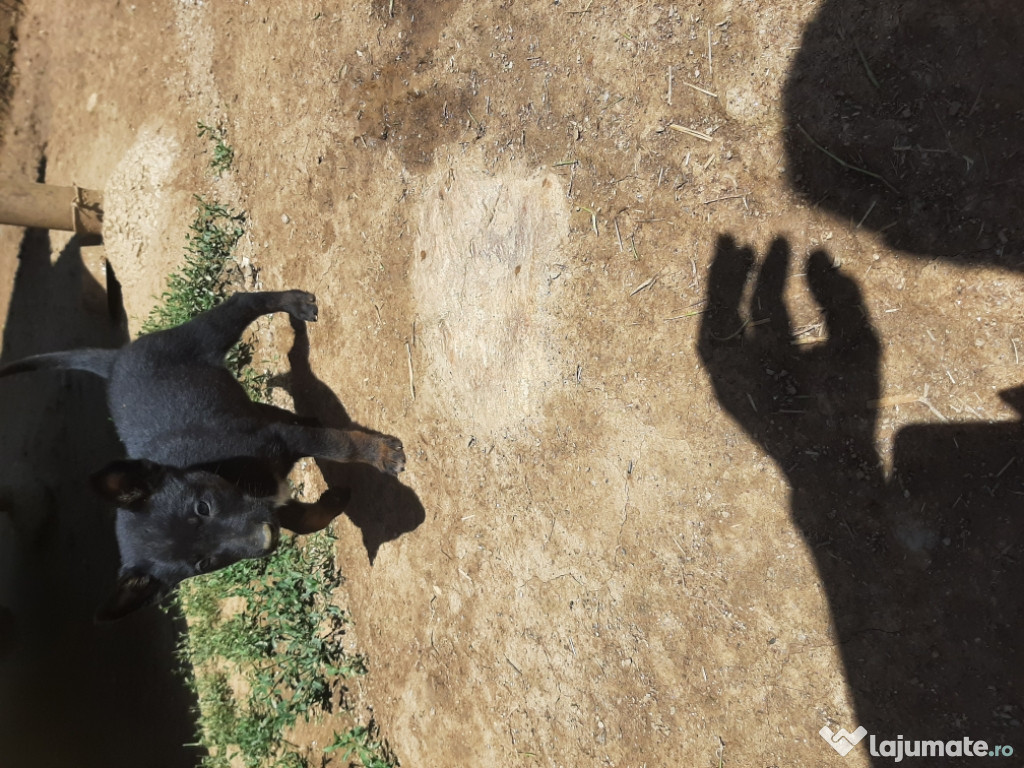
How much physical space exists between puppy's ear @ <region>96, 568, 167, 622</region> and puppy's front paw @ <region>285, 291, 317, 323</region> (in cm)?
185

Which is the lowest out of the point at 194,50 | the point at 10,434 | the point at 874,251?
the point at 10,434

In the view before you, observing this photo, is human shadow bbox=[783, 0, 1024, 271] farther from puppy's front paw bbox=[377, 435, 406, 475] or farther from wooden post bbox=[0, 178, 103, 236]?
wooden post bbox=[0, 178, 103, 236]

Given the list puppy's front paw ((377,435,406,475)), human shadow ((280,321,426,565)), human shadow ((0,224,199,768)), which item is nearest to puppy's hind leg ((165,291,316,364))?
human shadow ((280,321,426,565))

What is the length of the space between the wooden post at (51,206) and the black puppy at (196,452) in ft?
8.14

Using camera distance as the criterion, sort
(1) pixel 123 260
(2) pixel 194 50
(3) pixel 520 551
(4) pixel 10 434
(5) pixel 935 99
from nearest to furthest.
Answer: (5) pixel 935 99
(3) pixel 520 551
(2) pixel 194 50
(1) pixel 123 260
(4) pixel 10 434

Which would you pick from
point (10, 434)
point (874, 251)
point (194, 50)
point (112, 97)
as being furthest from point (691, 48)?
point (10, 434)

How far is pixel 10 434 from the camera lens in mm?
7230

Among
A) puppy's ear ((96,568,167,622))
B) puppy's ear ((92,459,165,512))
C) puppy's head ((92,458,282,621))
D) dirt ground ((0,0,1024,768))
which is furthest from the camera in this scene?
puppy's head ((92,458,282,621))

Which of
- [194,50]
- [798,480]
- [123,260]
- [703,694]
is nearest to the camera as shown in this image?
[798,480]

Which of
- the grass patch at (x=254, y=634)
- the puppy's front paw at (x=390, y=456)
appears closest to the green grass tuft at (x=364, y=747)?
the grass patch at (x=254, y=634)

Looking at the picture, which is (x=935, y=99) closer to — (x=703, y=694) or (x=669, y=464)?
(x=669, y=464)

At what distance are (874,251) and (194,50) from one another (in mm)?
5830

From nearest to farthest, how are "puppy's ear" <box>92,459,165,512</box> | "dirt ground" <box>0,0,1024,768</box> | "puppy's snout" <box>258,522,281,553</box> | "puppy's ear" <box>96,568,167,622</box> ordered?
"dirt ground" <box>0,0,1024,768</box>
"puppy's ear" <box>92,459,165,512</box>
"puppy's ear" <box>96,568,167,622</box>
"puppy's snout" <box>258,522,281,553</box>

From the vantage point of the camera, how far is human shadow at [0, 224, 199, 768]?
6.36 metres
